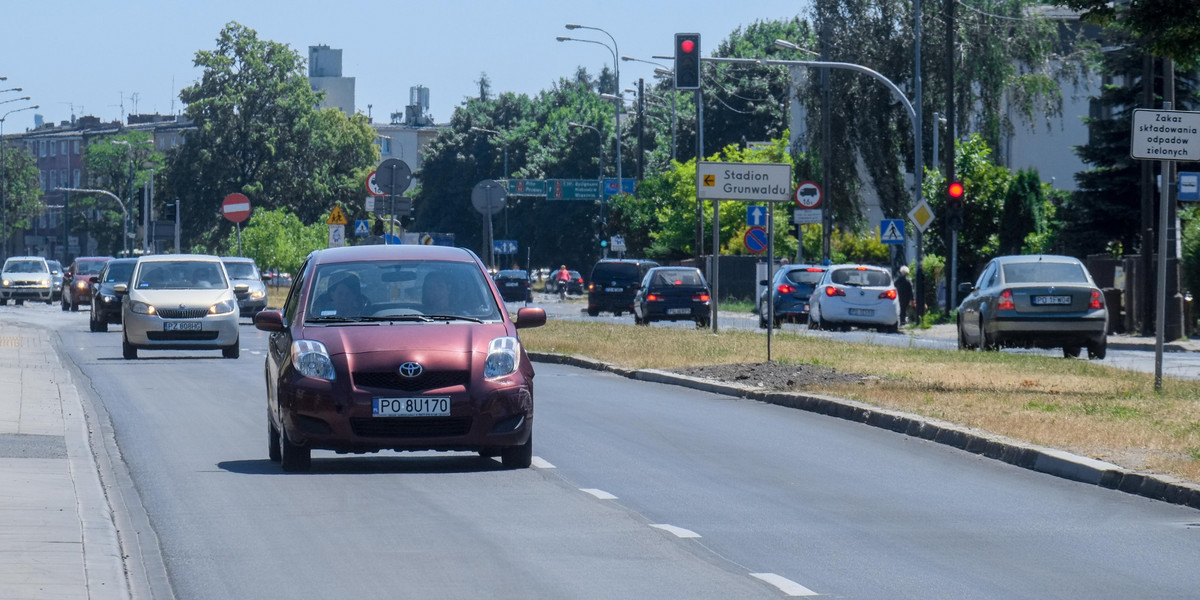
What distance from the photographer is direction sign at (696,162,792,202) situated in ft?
83.6

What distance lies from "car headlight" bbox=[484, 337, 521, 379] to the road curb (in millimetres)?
3747

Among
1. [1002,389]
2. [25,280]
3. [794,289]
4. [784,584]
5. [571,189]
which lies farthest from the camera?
[571,189]

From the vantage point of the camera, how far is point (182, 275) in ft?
95.5

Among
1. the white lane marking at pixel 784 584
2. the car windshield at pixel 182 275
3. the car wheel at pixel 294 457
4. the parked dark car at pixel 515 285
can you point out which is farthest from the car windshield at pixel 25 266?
the white lane marking at pixel 784 584

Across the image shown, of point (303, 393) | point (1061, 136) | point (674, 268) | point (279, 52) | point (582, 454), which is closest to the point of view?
point (303, 393)

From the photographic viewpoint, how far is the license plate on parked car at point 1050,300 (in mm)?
27375

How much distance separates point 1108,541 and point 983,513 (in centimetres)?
117

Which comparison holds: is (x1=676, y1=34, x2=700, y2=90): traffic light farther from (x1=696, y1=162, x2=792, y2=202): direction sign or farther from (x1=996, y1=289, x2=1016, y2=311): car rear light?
(x1=996, y1=289, x2=1016, y2=311): car rear light

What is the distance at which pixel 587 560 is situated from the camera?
29.1 feet

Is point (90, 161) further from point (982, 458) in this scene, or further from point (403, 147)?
point (982, 458)

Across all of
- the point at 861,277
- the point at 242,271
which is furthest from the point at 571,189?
the point at 242,271

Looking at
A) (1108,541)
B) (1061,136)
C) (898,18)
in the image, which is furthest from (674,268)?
(1108,541)

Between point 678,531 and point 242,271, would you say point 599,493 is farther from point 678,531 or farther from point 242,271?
point 242,271

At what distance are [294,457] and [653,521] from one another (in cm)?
338
